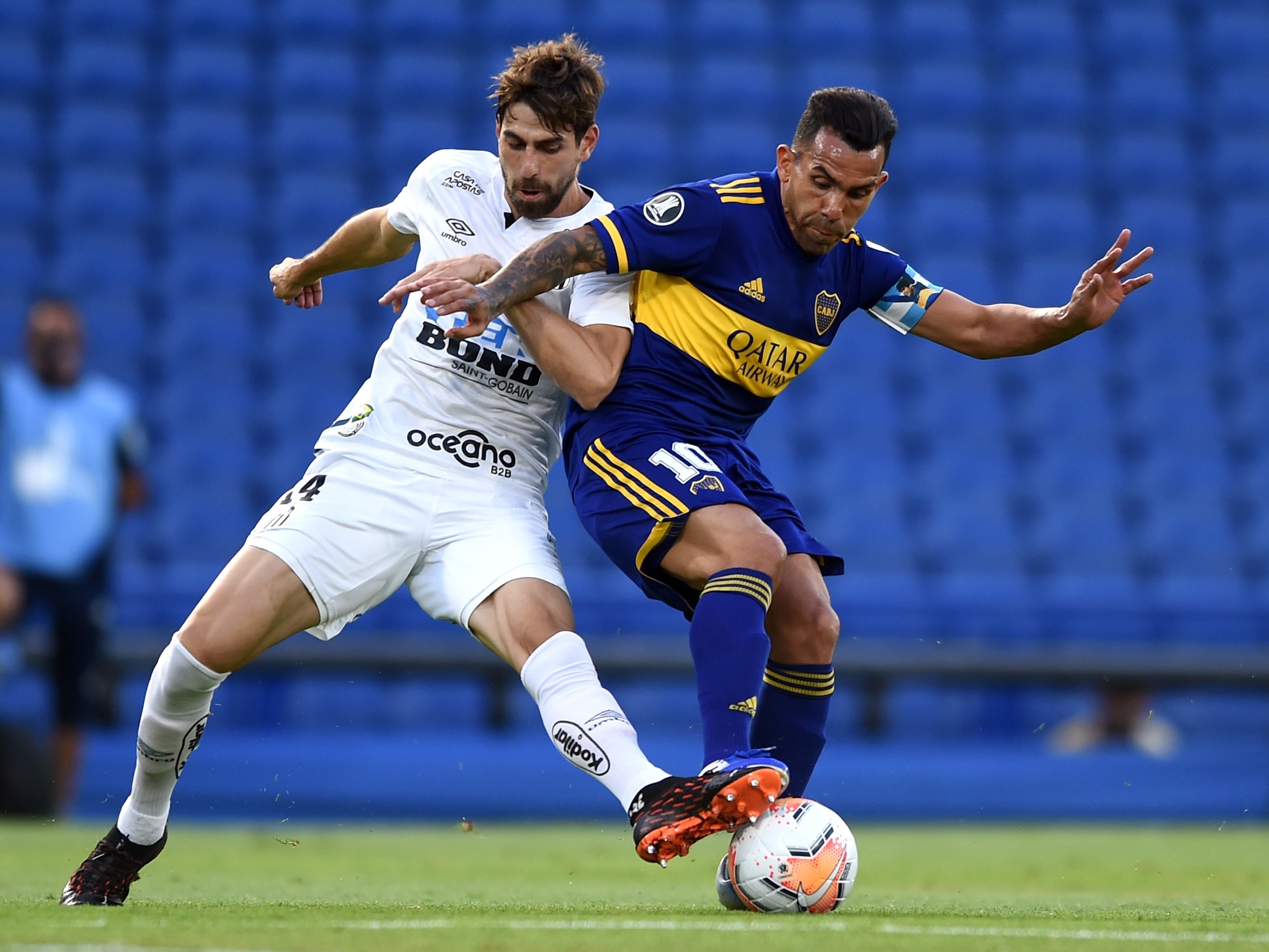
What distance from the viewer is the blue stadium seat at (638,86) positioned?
11.5 meters

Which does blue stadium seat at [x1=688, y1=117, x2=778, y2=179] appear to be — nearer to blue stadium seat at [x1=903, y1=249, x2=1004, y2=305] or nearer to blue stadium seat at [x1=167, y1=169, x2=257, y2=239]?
blue stadium seat at [x1=903, y1=249, x2=1004, y2=305]

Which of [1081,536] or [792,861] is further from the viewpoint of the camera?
[1081,536]

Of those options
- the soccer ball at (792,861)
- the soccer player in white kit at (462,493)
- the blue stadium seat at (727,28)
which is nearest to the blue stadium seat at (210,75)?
the blue stadium seat at (727,28)

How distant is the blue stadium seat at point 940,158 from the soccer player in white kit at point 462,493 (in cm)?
787

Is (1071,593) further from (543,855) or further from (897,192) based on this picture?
(543,855)

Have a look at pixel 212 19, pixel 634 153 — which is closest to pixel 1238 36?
pixel 634 153

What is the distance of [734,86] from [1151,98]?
325 cm

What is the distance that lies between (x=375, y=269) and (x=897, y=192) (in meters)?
3.80

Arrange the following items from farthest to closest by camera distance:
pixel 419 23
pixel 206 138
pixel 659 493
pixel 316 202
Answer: pixel 419 23 < pixel 206 138 < pixel 316 202 < pixel 659 493

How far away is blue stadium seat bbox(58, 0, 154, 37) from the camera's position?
11.0 m

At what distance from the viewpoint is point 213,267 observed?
10492 millimetres

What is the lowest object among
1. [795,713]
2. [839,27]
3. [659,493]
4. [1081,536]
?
[1081,536]

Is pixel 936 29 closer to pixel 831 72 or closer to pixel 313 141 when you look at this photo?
pixel 831 72

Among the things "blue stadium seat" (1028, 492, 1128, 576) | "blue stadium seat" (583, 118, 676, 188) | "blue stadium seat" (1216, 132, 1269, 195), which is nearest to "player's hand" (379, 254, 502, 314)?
"blue stadium seat" (1028, 492, 1128, 576)
